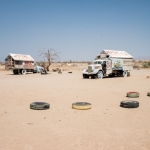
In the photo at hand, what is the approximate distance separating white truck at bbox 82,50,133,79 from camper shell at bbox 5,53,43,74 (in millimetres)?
13046

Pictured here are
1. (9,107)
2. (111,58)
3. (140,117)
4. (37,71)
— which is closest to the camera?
(140,117)

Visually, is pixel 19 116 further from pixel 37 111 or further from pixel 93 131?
pixel 93 131

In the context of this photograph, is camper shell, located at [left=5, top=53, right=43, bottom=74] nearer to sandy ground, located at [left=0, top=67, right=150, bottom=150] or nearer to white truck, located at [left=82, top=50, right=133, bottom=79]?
white truck, located at [left=82, top=50, right=133, bottom=79]

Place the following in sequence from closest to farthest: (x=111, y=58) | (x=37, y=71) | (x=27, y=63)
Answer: (x=111, y=58)
(x=27, y=63)
(x=37, y=71)

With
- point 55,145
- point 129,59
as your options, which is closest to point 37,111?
point 55,145

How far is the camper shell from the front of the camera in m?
32.2

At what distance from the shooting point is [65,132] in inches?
207

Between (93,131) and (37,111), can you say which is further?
(37,111)

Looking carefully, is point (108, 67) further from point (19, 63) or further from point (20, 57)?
point (20, 57)

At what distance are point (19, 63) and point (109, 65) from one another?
15.7 meters

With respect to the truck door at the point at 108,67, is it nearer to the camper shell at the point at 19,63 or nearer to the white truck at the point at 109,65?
the white truck at the point at 109,65

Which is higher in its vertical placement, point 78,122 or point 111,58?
point 111,58

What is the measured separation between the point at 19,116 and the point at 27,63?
28.3 m

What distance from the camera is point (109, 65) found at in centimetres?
2375
